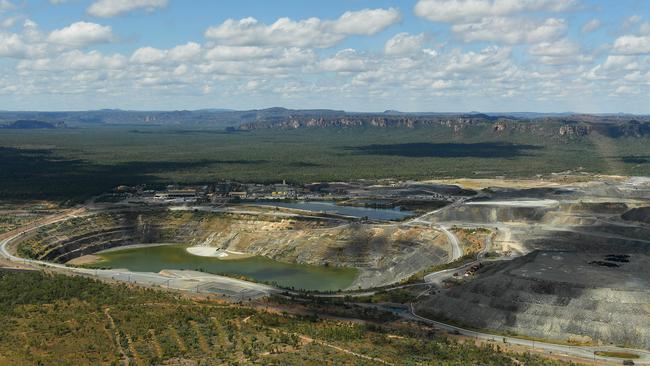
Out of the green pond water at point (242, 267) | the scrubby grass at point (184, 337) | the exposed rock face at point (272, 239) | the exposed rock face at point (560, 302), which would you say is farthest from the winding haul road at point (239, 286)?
the green pond water at point (242, 267)

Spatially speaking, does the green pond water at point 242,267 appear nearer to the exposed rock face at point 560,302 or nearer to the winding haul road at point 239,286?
the winding haul road at point 239,286

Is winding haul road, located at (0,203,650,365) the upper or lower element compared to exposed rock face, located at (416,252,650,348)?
lower

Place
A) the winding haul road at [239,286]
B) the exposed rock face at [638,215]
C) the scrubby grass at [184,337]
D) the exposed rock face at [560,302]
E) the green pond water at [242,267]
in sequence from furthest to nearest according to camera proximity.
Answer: the exposed rock face at [638,215]
the green pond water at [242,267]
the exposed rock face at [560,302]
the winding haul road at [239,286]
the scrubby grass at [184,337]

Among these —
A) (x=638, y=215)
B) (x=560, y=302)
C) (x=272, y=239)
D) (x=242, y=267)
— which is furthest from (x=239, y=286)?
(x=638, y=215)

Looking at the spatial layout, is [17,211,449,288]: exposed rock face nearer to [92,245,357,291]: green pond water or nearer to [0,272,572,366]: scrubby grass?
[92,245,357,291]: green pond water

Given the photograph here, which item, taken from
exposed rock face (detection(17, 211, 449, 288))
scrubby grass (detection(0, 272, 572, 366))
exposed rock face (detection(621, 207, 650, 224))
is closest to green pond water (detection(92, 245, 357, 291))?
exposed rock face (detection(17, 211, 449, 288))

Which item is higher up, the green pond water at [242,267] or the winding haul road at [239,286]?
the winding haul road at [239,286]

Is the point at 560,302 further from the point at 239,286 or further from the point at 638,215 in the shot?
the point at 638,215
